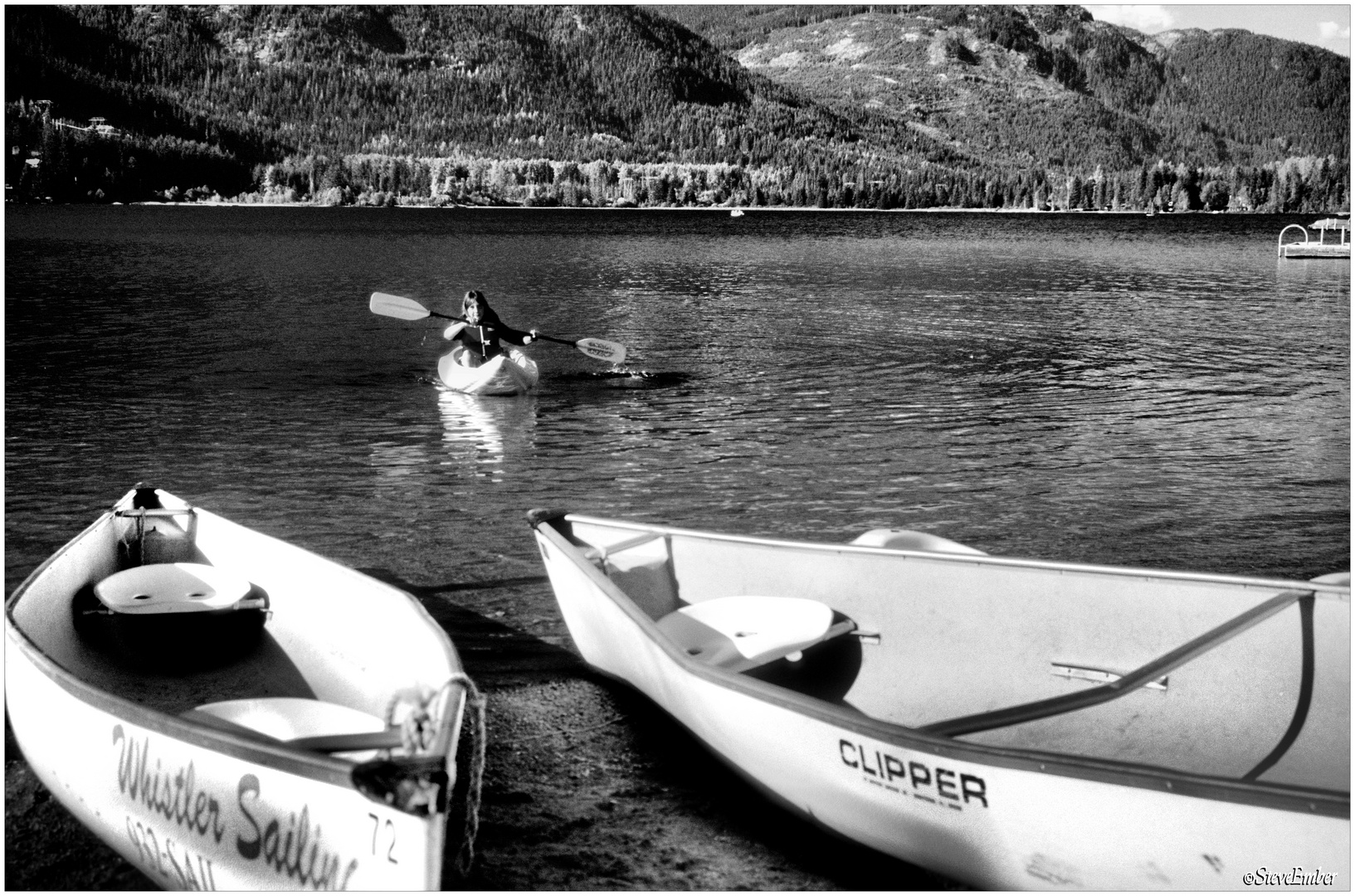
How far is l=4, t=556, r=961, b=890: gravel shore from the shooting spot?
601 centimetres

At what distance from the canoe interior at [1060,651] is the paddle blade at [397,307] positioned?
42.4ft

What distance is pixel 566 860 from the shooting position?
6164 mm

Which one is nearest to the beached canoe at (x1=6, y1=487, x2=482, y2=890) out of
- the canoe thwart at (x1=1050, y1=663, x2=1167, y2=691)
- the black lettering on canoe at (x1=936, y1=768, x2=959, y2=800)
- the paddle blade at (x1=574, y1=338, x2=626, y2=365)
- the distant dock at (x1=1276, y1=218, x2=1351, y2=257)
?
the black lettering on canoe at (x1=936, y1=768, x2=959, y2=800)

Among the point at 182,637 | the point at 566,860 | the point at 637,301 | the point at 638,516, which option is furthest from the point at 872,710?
the point at 637,301

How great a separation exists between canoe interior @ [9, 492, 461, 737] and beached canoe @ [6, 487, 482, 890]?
1cm

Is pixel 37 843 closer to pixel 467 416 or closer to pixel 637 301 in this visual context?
pixel 467 416

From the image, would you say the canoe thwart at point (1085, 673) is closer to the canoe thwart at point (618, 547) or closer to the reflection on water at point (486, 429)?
the canoe thwart at point (618, 547)

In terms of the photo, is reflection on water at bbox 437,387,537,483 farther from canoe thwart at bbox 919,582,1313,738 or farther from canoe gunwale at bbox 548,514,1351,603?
canoe thwart at bbox 919,582,1313,738

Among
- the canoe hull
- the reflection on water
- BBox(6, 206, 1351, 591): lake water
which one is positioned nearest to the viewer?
the canoe hull

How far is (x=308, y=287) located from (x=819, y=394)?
32.3 meters

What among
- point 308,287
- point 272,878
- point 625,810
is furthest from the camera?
point 308,287

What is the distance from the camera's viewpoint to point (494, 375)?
20094 millimetres

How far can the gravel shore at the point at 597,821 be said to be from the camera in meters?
6.01

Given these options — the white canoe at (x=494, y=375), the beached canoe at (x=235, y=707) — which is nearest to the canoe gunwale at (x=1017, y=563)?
the beached canoe at (x=235, y=707)
